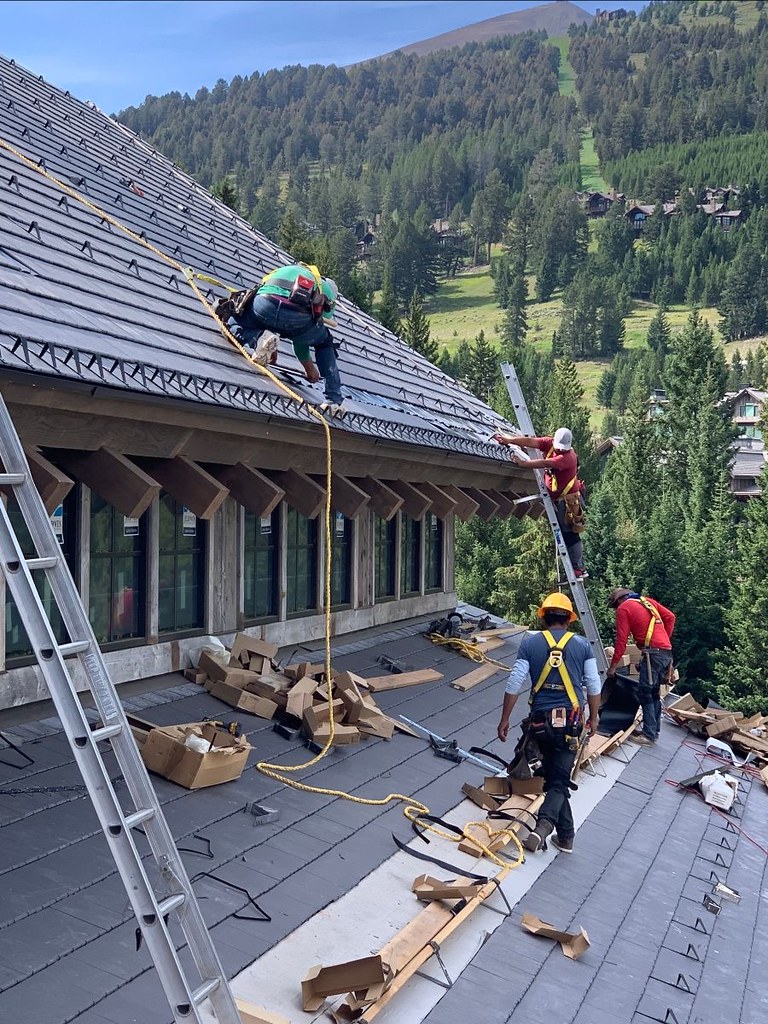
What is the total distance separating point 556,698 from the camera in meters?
8.18

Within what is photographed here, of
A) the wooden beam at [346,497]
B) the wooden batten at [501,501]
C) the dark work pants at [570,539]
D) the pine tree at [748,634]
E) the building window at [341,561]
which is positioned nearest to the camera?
the wooden beam at [346,497]

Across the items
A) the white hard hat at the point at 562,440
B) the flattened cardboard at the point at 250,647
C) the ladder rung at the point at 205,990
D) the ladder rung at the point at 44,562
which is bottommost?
the ladder rung at the point at 205,990

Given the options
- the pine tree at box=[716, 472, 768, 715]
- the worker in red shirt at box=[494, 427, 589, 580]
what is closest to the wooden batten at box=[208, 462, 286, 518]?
the worker in red shirt at box=[494, 427, 589, 580]

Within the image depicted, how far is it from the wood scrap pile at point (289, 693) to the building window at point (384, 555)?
313 centimetres

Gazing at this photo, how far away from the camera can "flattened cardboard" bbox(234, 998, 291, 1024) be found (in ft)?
14.3

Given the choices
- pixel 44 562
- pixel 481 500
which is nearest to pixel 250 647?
pixel 481 500

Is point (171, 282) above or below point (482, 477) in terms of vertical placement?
above

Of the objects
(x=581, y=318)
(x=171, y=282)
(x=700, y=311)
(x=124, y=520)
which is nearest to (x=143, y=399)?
(x=124, y=520)

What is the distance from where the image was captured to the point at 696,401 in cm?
6266

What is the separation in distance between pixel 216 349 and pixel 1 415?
450 centimetres

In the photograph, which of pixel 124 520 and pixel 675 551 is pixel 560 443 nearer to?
pixel 124 520

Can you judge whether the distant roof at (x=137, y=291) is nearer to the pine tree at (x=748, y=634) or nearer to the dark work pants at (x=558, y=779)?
the dark work pants at (x=558, y=779)

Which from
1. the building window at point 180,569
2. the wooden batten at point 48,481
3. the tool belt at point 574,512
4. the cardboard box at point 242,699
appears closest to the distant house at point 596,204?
the tool belt at point 574,512

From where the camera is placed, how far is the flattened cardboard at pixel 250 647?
8.85 metres
